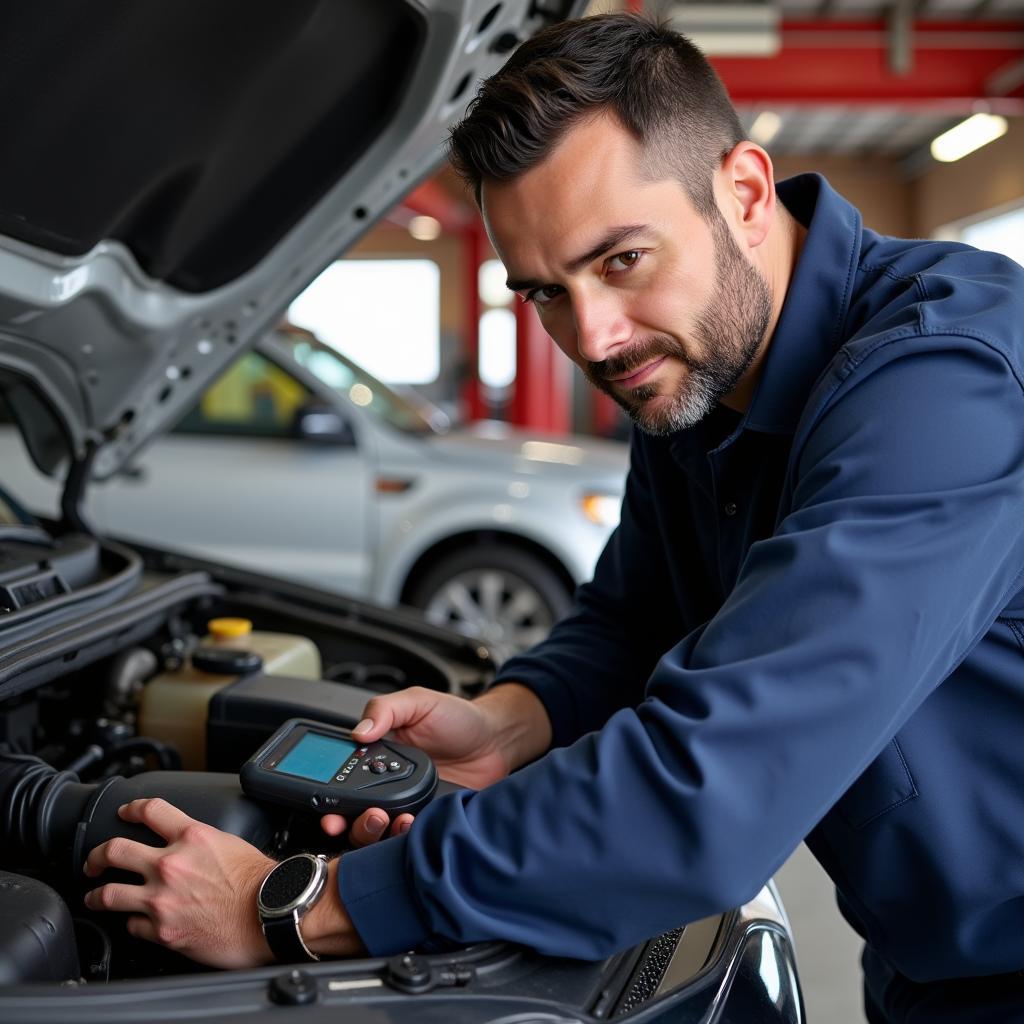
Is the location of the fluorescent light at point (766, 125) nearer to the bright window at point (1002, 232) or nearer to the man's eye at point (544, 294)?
the bright window at point (1002, 232)

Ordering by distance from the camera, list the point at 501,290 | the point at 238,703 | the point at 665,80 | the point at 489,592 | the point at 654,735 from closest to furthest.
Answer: the point at 654,735
the point at 665,80
the point at 238,703
the point at 489,592
the point at 501,290

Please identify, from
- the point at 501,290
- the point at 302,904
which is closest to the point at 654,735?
the point at 302,904

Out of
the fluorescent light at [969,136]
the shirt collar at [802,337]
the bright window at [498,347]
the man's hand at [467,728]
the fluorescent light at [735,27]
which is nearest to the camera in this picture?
the shirt collar at [802,337]

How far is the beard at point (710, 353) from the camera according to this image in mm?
1153

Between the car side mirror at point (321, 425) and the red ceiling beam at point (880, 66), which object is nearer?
the car side mirror at point (321, 425)

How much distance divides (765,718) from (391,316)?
17.8 metres

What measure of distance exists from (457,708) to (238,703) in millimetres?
311

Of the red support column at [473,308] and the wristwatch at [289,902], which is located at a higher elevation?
the red support column at [473,308]

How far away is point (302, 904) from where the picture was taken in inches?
37.6

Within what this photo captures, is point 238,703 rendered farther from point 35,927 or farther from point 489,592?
point 489,592

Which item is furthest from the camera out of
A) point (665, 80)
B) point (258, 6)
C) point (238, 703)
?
point (238, 703)

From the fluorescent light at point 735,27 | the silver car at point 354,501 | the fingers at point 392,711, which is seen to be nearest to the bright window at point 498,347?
the fluorescent light at point 735,27

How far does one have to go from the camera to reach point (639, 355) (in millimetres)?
1150

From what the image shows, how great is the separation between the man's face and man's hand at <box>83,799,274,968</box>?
57cm
